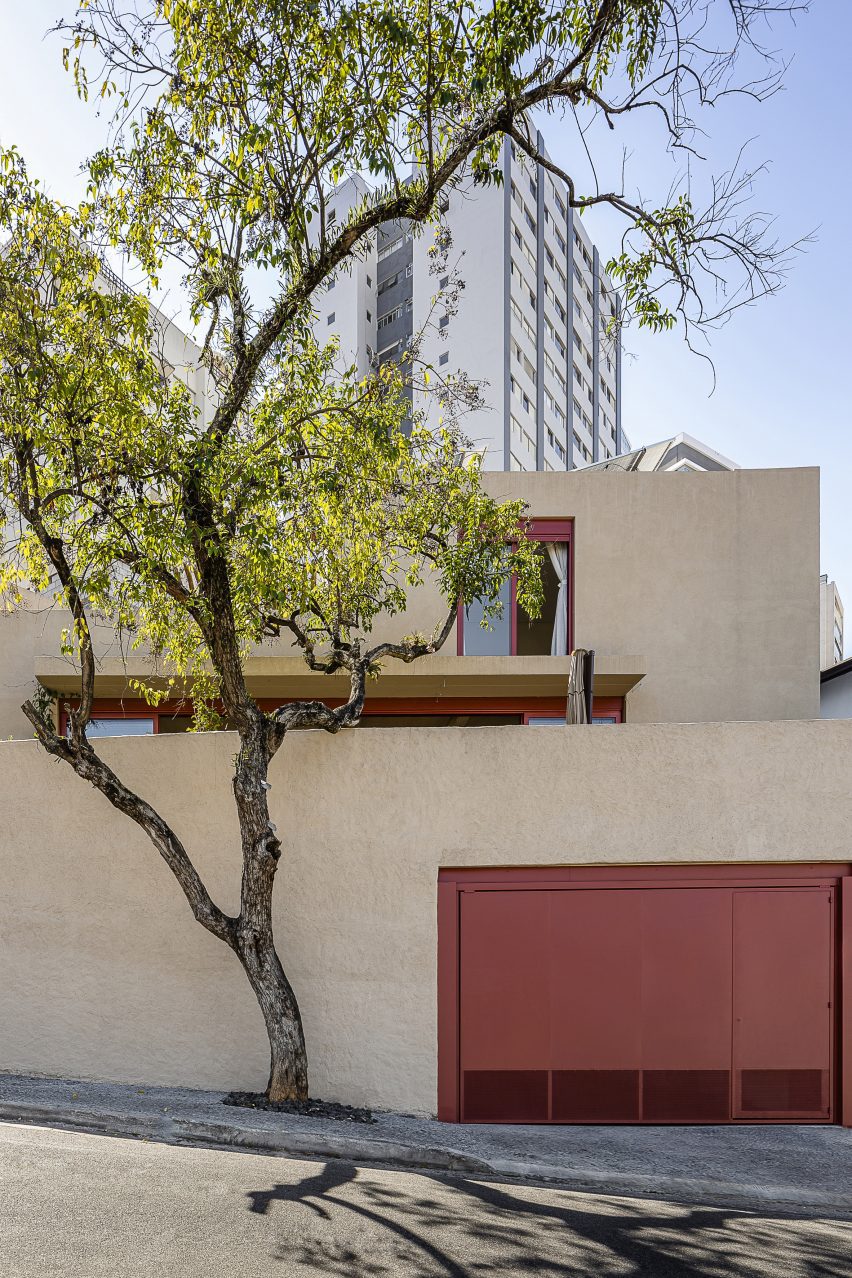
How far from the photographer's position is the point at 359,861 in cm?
910

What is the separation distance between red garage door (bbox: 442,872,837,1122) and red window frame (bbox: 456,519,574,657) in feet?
18.3

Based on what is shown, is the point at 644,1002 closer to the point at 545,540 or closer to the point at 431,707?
the point at 431,707

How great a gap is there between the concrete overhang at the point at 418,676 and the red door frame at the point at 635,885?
14.0 ft

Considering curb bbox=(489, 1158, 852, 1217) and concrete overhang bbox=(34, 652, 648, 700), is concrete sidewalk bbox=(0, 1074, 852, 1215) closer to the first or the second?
curb bbox=(489, 1158, 852, 1217)

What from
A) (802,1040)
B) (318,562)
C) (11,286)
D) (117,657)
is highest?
(11,286)

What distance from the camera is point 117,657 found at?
13.2m

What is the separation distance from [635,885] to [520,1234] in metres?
3.89

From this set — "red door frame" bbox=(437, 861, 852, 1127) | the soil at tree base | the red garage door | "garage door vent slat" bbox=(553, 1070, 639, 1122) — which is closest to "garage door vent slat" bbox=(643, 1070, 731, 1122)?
the red garage door

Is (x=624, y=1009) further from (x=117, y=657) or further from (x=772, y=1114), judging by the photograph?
(x=117, y=657)

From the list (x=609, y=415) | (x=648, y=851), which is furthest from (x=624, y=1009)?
(x=609, y=415)

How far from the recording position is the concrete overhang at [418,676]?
42.7 ft

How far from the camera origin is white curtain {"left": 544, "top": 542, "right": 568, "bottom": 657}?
46.5ft

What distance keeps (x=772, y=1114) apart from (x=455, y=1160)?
333 centimetres

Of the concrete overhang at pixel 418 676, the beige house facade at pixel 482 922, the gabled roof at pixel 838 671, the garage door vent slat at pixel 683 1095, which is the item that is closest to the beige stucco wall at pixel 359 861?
the beige house facade at pixel 482 922
